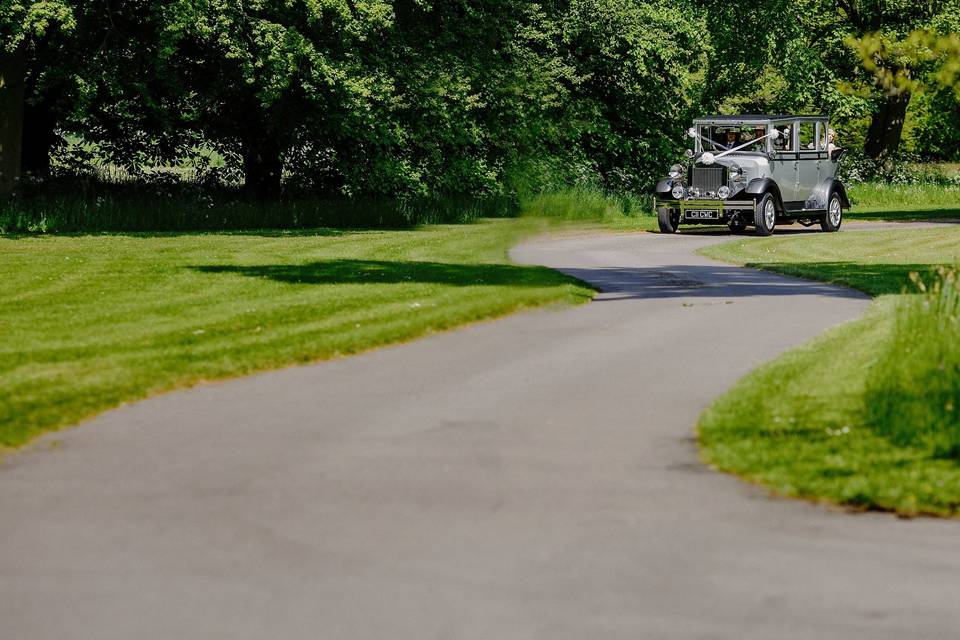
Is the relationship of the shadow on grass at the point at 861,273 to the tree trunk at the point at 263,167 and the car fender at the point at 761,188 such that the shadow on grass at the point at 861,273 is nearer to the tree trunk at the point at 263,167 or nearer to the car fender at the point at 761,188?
the car fender at the point at 761,188

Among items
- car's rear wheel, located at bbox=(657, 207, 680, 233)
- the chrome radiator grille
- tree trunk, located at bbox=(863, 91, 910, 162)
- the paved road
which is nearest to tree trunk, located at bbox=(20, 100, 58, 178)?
car's rear wheel, located at bbox=(657, 207, 680, 233)

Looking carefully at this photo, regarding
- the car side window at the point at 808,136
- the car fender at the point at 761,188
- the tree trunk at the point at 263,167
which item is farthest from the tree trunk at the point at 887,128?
the tree trunk at the point at 263,167

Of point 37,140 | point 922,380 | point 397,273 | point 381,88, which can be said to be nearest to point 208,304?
point 397,273

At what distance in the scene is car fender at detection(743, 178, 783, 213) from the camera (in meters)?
28.8

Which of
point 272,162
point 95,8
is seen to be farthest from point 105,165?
point 95,8

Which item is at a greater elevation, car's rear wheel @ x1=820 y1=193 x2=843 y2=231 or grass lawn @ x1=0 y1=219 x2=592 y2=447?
car's rear wheel @ x1=820 y1=193 x2=843 y2=231

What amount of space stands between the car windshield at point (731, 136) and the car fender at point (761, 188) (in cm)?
115

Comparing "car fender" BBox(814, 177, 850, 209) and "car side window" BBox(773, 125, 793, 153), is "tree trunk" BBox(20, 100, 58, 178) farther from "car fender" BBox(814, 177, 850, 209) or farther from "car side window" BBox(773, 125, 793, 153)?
"car fender" BBox(814, 177, 850, 209)

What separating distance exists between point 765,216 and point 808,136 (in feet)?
14.7

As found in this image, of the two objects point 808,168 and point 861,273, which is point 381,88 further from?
point 861,273

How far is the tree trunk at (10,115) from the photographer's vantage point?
90.6 feet

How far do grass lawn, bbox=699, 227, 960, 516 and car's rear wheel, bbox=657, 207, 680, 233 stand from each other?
1793cm

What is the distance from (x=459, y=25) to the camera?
111 feet

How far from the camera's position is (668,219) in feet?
97.3
